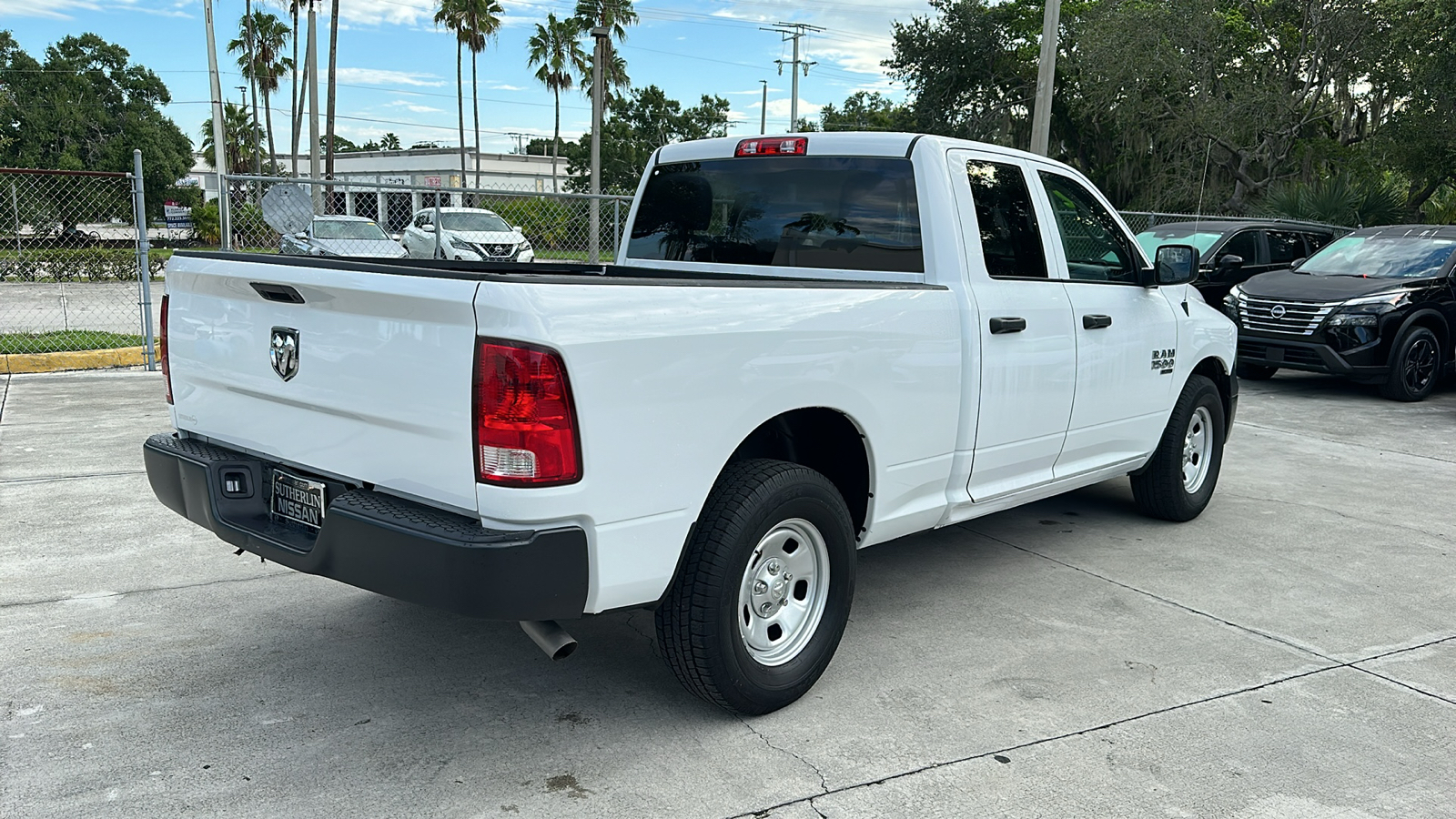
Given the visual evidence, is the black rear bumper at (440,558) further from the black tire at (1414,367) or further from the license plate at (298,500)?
the black tire at (1414,367)

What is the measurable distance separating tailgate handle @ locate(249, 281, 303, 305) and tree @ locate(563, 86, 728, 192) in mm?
54789

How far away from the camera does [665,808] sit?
301cm

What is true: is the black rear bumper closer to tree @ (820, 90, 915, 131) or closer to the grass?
the grass

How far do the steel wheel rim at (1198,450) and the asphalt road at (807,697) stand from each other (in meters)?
0.43

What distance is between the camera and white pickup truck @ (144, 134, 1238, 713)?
9.35 feet

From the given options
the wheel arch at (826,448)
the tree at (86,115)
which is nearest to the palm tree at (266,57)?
the tree at (86,115)

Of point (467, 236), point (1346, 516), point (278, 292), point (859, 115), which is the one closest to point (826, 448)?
point (278, 292)

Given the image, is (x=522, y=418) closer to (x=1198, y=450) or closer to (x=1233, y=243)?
(x=1198, y=450)

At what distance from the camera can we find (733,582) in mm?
3279

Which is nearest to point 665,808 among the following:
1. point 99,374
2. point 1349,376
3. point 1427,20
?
point 99,374

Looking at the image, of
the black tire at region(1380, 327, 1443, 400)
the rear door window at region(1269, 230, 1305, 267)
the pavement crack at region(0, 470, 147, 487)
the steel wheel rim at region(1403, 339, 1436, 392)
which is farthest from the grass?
the rear door window at region(1269, 230, 1305, 267)

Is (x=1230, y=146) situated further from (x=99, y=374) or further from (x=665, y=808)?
(x=665, y=808)

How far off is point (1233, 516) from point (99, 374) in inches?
377

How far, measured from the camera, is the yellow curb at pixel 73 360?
33.4ft
